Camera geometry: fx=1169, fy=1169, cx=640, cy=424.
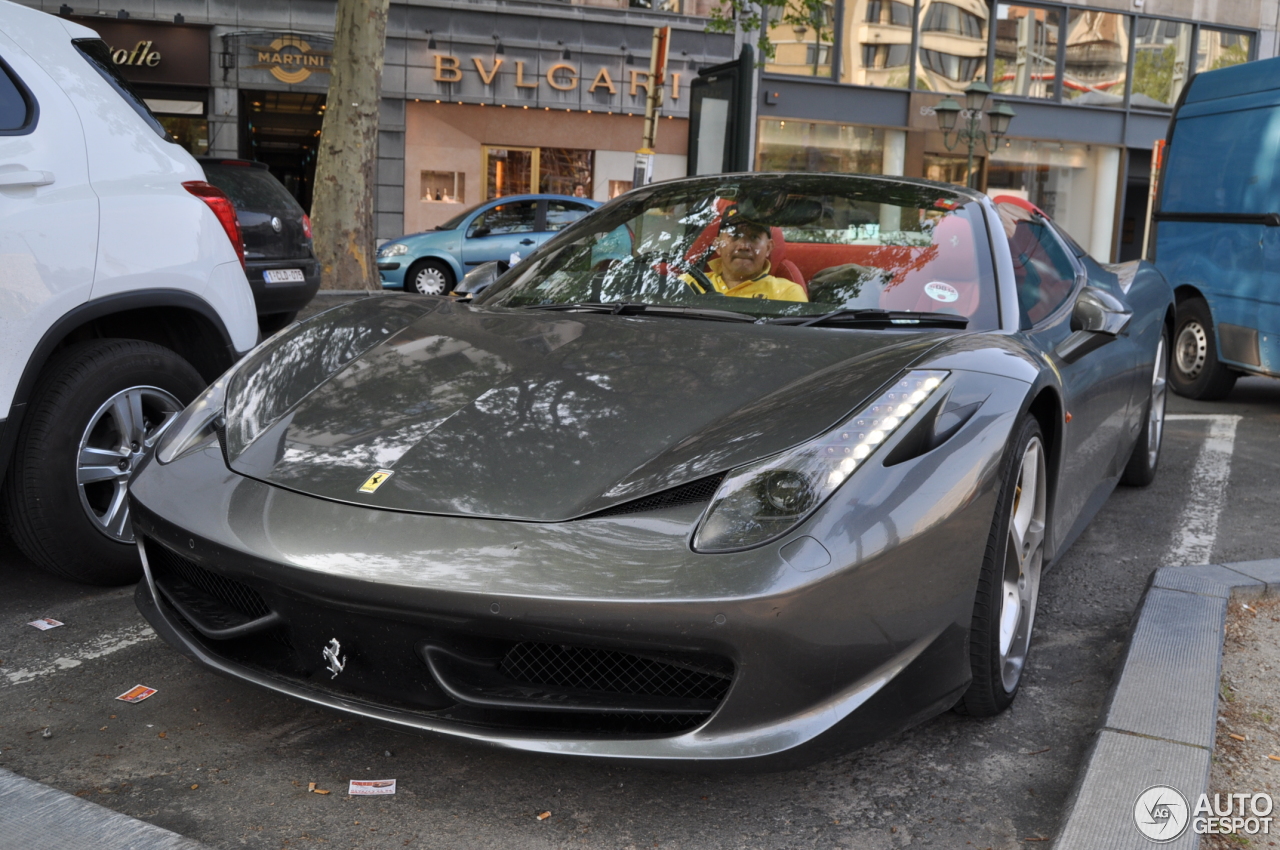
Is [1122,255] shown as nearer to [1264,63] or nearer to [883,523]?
[1264,63]

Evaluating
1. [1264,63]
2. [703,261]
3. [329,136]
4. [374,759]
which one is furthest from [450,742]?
[329,136]

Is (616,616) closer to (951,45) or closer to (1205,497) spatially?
(1205,497)

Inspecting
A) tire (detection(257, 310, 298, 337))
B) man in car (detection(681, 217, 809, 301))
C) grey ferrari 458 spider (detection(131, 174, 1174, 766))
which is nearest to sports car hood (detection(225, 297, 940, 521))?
grey ferrari 458 spider (detection(131, 174, 1174, 766))

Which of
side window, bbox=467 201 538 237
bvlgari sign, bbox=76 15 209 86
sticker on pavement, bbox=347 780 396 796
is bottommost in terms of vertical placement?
sticker on pavement, bbox=347 780 396 796

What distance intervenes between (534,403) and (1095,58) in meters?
26.4

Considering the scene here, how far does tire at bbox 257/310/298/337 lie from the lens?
7.27m

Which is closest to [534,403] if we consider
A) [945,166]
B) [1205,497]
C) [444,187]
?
[1205,497]

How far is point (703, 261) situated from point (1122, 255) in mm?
26695

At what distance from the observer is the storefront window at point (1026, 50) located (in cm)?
2497

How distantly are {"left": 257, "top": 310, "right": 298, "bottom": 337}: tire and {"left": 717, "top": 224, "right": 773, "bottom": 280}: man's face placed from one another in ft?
14.2

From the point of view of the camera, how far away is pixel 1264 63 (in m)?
7.70

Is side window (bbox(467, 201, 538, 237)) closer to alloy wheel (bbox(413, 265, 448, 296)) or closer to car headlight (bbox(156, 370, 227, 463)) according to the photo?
alloy wheel (bbox(413, 265, 448, 296))

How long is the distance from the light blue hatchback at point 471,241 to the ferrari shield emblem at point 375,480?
1323 centimetres

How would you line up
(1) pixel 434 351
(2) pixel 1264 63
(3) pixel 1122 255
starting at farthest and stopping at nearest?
(3) pixel 1122 255 → (2) pixel 1264 63 → (1) pixel 434 351
